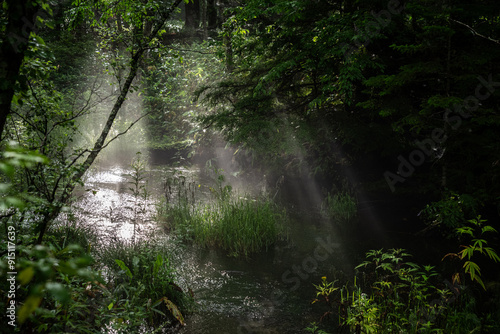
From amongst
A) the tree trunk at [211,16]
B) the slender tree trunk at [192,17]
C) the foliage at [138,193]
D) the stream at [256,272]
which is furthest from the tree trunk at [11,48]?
the slender tree trunk at [192,17]

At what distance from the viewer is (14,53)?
1.84 meters

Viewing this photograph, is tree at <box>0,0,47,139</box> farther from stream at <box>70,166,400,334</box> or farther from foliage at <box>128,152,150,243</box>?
foliage at <box>128,152,150,243</box>

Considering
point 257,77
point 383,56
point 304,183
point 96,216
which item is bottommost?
point 96,216

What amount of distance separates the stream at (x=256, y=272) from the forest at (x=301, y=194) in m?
0.03

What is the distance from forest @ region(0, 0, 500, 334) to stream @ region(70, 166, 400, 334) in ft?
0.11

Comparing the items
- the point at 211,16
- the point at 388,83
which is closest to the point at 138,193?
the point at 388,83

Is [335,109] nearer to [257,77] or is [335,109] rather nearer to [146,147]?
[257,77]

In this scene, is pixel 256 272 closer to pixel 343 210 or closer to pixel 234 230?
pixel 234 230

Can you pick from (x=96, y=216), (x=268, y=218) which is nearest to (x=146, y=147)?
(x=96, y=216)

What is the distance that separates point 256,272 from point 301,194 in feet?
15.3

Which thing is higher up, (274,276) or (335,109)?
(335,109)

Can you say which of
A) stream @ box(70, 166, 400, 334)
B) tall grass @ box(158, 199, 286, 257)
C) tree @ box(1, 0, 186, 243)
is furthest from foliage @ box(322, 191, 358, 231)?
tree @ box(1, 0, 186, 243)

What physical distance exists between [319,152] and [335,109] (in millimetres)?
1715

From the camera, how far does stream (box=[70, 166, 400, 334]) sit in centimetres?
360
